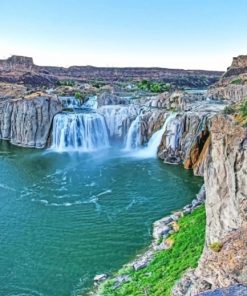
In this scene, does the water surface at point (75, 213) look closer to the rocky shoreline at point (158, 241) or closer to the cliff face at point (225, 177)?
the rocky shoreline at point (158, 241)

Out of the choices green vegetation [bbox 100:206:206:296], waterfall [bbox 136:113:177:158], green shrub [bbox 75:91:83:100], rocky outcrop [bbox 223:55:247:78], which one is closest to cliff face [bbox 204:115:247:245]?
green vegetation [bbox 100:206:206:296]

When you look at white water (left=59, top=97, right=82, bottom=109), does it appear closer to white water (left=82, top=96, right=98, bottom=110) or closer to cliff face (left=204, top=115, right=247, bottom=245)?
white water (left=82, top=96, right=98, bottom=110)

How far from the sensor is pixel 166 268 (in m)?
16.4

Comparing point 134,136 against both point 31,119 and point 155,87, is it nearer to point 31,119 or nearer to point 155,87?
point 31,119

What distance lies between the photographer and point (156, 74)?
16488 centimetres

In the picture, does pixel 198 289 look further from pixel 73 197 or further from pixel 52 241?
pixel 73 197

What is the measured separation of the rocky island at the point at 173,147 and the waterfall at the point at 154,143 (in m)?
0.12

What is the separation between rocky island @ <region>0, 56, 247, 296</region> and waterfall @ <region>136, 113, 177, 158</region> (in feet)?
0.40

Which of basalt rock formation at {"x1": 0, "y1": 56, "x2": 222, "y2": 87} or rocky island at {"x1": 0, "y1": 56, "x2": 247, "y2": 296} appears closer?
rocky island at {"x1": 0, "y1": 56, "x2": 247, "y2": 296}

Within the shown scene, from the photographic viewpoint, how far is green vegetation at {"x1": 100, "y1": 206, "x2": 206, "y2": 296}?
15.0 metres

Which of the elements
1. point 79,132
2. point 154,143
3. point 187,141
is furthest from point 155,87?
point 187,141

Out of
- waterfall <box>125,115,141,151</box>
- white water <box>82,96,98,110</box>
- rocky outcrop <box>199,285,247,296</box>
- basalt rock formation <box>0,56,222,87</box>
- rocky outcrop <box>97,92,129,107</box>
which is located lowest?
waterfall <box>125,115,141,151</box>

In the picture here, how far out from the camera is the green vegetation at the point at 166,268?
15.0m

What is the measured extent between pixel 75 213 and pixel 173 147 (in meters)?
15.1
